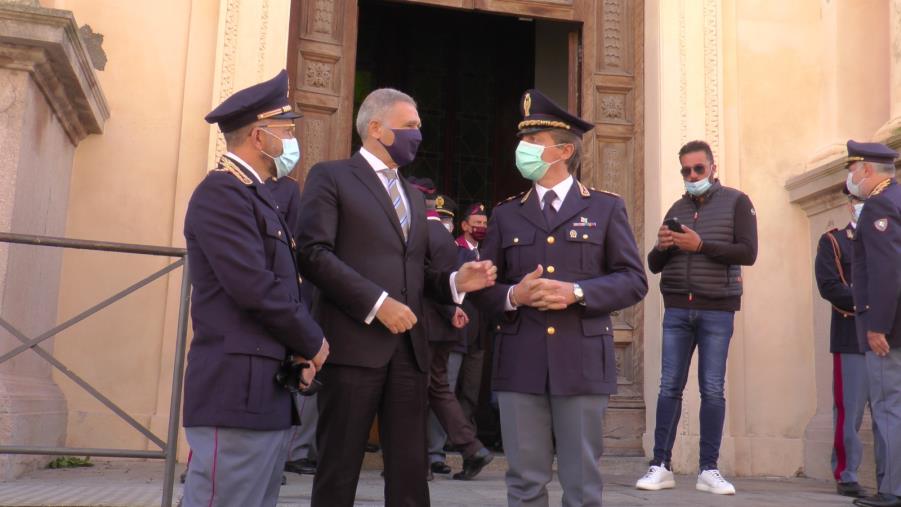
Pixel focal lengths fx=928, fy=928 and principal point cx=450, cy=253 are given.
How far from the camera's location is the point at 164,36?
673cm

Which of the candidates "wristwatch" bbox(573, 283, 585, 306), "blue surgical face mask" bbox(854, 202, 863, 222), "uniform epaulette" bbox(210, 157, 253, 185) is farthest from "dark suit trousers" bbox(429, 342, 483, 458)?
"uniform epaulette" bbox(210, 157, 253, 185)

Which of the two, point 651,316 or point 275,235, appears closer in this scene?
point 275,235

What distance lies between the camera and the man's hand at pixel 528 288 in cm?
340

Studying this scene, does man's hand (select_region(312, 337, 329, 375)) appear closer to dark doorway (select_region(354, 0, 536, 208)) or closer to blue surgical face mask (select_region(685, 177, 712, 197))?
blue surgical face mask (select_region(685, 177, 712, 197))

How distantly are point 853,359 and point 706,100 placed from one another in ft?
8.07

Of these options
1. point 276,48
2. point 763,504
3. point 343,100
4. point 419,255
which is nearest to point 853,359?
point 763,504

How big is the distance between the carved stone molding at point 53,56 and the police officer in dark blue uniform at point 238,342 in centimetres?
252

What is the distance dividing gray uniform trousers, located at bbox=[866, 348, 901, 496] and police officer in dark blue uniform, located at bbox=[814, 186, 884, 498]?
2.35ft

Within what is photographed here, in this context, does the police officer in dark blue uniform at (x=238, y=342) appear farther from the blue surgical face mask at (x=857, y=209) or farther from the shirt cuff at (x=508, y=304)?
the blue surgical face mask at (x=857, y=209)

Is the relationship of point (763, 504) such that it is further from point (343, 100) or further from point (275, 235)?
point (343, 100)

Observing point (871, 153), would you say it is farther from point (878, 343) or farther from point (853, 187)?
point (878, 343)

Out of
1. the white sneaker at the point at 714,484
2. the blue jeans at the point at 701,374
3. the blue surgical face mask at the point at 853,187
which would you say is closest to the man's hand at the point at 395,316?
the blue jeans at the point at 701,374

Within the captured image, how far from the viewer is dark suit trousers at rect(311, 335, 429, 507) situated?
3.40 m

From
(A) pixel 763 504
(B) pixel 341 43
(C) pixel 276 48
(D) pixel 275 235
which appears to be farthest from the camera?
(B) pixel 341 43
